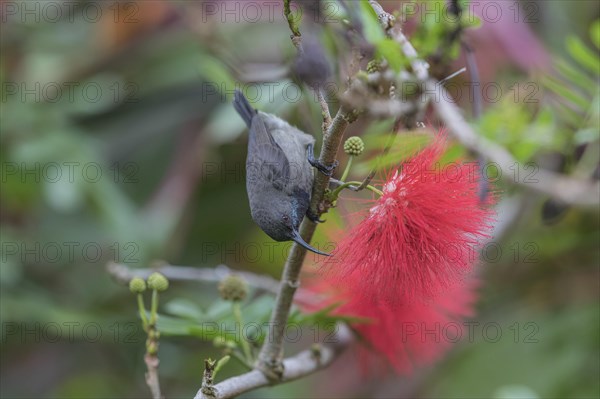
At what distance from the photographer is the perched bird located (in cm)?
172

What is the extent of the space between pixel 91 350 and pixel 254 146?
1.84m

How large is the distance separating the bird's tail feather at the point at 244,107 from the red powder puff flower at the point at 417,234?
735mm

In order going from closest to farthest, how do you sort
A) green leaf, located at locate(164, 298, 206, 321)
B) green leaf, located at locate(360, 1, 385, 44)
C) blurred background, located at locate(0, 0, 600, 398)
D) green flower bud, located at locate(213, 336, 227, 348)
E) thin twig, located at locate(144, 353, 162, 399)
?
green leaf, located at locate(360, 1, 385, 44)
thin twig, located at locate(144, 353, 162, 399)
green flower bud, located at locate(213, 336, 227, 348)
green leaf, located at locate(164, 298, 206, 321)
blurred background, located at locate(0, 0, 600, 398)

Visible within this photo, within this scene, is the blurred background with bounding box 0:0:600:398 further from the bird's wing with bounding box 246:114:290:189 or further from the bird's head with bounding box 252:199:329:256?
the bird's head with bounding box 252:199:329:256

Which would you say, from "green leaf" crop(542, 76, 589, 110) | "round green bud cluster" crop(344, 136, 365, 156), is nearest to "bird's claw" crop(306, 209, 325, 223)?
"round green bud cluster" crop(344, 136, 365, 156)

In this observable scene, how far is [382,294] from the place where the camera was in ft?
4.96

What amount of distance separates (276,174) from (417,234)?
51cm

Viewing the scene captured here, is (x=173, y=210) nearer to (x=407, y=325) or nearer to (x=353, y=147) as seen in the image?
(x=407, y=325)

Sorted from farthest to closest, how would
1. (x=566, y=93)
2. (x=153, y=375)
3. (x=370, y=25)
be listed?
(x=566, y=93) → (x=153, y=375) → (x=370, y=25)

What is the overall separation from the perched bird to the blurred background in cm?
25

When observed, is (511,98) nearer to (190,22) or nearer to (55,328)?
(190,22)

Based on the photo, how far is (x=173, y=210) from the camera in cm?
327

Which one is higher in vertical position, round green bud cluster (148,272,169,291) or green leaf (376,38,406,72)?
green leaf (376,38,406,72)

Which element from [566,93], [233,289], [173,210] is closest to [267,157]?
[233,289]
